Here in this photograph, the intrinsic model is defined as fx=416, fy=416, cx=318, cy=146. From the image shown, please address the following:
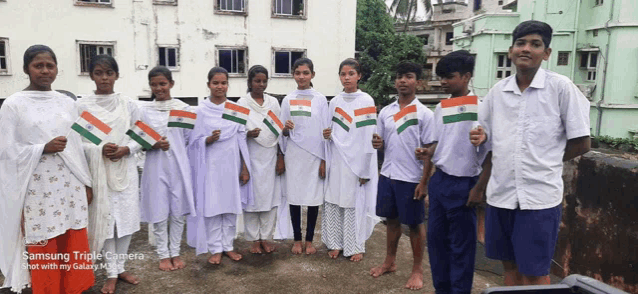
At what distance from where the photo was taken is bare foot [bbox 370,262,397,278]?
392 cm

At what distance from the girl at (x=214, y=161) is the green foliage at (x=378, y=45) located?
1487cm

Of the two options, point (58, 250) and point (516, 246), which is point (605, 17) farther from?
point (58, 250)

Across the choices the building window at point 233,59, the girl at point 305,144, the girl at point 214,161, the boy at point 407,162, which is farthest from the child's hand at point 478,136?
the building window at point 233,59

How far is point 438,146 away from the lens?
3156 millimetres

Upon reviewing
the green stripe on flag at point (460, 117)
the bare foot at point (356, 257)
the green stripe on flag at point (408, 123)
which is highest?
the green stripe on flag at point (460, 117)

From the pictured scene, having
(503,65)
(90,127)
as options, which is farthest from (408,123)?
(503,65)

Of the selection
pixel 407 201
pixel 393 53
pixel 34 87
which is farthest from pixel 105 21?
pixel 407 201

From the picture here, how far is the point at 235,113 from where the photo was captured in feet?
12.9

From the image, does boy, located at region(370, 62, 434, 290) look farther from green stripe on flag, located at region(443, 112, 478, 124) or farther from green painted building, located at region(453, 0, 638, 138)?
green painted building, located at region(453, 0, 638, 138)

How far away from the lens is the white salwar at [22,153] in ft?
9.62

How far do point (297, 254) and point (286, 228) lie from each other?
340mm

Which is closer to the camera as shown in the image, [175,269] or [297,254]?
[175,269]

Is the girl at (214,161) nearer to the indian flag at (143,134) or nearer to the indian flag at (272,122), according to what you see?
the indian flag at (272,122)

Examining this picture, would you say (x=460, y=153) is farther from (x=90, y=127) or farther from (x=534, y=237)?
(x=90, y=127)
